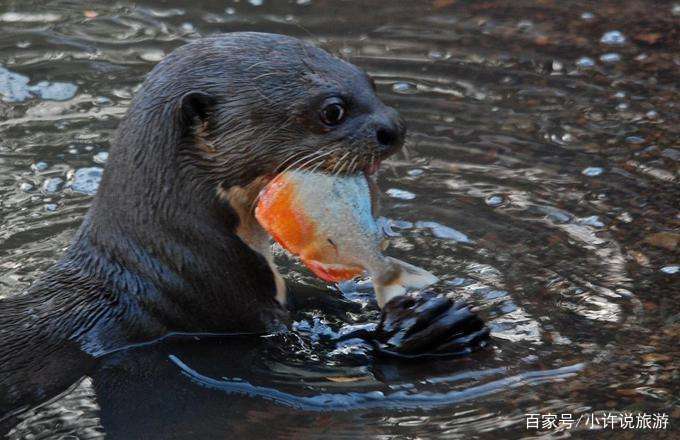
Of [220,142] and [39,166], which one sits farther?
[39,166]

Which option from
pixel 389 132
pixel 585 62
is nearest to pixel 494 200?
pixel 389 132

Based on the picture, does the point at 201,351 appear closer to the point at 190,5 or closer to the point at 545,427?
the point at 545,427

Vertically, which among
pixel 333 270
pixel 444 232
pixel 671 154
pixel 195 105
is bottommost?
pixel 444 232

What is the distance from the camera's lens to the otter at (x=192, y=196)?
12.2 feet

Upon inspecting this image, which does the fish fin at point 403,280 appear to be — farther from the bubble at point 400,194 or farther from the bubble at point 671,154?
the bubble at point 671,154

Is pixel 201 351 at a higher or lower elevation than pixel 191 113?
lower

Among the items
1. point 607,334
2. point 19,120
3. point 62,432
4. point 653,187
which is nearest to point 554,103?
point 653,187

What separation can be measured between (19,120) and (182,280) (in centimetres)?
247

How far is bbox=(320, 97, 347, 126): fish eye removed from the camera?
12.1 ft

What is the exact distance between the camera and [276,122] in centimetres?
372

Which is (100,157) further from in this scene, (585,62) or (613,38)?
(613,38)

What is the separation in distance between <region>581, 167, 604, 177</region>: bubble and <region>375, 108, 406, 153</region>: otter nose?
1769 millimetres

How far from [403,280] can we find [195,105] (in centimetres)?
85

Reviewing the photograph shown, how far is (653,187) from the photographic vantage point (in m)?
5.06
